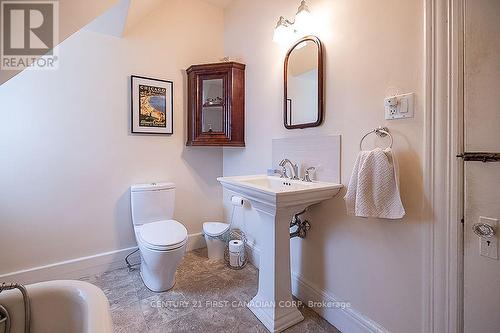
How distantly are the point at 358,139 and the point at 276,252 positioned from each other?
0.85 meters

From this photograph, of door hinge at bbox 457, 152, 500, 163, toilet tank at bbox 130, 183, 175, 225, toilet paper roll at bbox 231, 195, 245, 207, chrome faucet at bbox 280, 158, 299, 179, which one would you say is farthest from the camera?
toilet paper roll at bbox 231, 195, 245, 207

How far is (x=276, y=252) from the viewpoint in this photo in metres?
1.52

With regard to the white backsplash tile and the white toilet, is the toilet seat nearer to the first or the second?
the white toilet

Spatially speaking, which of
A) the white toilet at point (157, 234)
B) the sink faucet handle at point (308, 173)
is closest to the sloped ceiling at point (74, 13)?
the white toilet at point (157, 234)

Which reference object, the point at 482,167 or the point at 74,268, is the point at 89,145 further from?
the point at 482,167

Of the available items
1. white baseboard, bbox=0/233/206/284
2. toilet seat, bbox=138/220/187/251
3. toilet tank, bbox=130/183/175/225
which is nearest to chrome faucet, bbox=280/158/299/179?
toilet seat, bbox=138/220/187/251

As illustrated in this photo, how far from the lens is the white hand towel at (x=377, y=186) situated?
3.82 ft

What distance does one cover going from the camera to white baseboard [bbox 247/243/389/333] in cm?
135

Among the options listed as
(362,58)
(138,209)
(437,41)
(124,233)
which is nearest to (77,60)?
(138,209)

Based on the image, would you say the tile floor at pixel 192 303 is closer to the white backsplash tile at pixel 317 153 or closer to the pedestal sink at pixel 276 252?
the pedestal sink at pixel 276 252

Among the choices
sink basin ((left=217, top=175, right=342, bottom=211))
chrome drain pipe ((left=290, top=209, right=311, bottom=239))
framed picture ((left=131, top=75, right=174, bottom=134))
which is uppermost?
framed picture ((left=131, top=75, right=174, bottom=134))

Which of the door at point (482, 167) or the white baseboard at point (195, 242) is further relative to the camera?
the white baseboard at point (195, 242)

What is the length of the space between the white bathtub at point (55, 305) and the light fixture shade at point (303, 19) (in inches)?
76.0

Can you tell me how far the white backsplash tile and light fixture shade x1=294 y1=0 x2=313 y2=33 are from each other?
77cm
